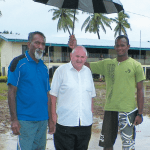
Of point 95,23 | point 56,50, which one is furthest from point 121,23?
point 56,50

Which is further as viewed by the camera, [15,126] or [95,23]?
[95,23]

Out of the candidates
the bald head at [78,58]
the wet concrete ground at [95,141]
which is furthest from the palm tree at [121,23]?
the bald head at [78,58]

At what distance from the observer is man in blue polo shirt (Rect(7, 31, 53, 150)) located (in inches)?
106

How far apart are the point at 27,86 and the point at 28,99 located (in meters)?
0.15

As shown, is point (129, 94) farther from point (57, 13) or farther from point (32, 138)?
point (57, 13)

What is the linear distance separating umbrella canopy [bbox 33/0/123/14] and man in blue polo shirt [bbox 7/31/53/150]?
74.8 inches

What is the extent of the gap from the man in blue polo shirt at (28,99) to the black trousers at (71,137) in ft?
0.79

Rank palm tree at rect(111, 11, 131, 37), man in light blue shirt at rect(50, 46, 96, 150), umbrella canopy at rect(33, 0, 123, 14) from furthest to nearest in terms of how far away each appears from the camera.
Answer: palm tree at rect(111, 11, 131, 37), umbrella canopy at rect(33, 0, 123, 14), man in light blue shirt at rect(50, 46, 96, 150)

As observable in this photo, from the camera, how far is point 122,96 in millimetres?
3580

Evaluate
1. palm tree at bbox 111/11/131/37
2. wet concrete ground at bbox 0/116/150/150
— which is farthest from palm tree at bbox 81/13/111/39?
wet concrete ground at bbox 0/116/150/150

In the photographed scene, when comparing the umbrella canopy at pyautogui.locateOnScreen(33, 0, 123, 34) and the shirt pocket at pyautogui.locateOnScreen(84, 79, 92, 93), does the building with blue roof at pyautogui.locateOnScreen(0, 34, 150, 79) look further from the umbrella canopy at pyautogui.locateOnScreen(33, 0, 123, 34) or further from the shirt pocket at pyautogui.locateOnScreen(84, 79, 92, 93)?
the shirt pocket at pyautogui.locateOnScreen(84, 79, 92, 93)

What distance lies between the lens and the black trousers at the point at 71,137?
3.01 meters

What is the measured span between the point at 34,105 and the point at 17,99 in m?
0.21

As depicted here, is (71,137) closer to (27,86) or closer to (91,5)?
(27,86)
